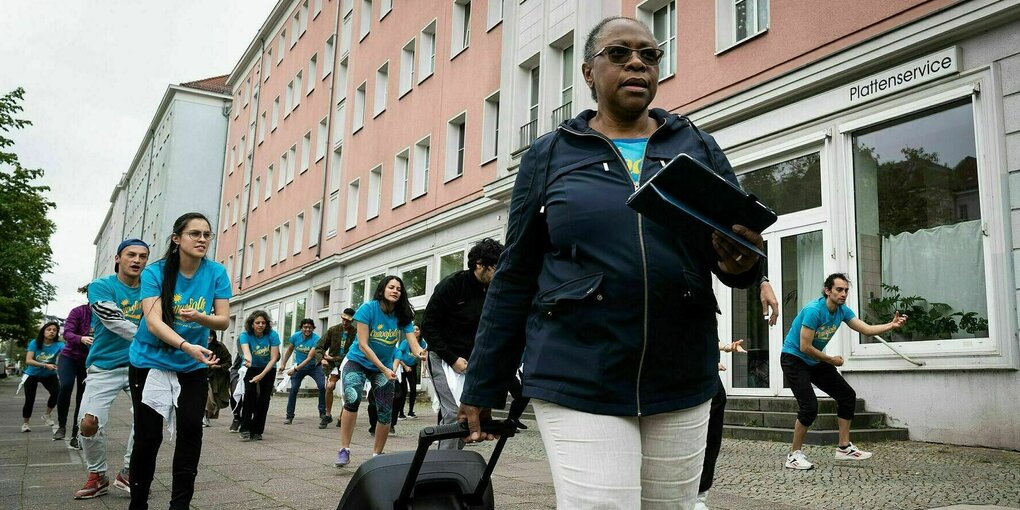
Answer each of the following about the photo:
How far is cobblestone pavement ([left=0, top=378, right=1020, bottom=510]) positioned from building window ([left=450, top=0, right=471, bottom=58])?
14.9 metres

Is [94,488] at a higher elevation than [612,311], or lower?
lower

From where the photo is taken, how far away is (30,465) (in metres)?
9.05

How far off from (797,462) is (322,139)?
96.1ft

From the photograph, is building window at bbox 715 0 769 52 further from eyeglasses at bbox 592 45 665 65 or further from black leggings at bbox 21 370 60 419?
eyeglasses at bbox 592 45 665 65

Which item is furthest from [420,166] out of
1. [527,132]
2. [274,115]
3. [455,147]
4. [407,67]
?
[274,115]

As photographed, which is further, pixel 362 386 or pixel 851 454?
pixel 362 386

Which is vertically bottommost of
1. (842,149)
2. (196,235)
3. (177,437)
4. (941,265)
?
(177,437)

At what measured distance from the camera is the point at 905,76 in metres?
11.1

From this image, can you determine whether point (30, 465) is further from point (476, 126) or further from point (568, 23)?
point (476, 126)

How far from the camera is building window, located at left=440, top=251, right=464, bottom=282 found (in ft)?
73.4

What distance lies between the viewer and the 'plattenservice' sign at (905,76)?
10562mm

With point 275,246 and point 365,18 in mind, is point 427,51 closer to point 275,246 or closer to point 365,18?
point 365,18

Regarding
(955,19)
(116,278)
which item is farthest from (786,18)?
(116,278)

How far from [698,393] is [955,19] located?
9.76m
